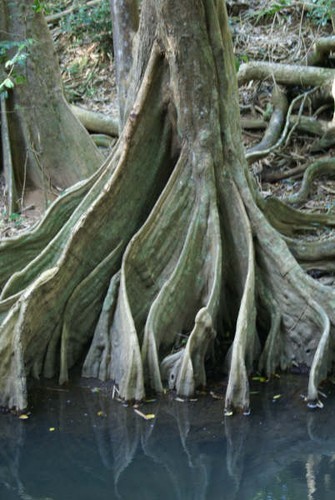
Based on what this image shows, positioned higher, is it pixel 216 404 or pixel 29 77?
pixel 29 77

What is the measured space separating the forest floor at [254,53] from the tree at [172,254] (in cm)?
307

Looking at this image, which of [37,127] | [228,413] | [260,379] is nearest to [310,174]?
[37,127]

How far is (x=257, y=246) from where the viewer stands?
7.46 m

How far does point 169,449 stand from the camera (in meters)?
5.85

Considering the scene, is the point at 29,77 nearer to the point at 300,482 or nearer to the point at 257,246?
the point at 257,246

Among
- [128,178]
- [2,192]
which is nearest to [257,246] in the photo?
[128,178]

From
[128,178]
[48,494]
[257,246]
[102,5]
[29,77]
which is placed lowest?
[48,494]

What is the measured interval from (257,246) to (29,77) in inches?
172

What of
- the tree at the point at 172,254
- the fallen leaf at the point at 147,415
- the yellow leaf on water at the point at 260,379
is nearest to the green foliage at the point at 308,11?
the tree at the point at 172,254

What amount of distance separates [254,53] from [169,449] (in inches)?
371

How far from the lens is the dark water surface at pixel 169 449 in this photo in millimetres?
5285

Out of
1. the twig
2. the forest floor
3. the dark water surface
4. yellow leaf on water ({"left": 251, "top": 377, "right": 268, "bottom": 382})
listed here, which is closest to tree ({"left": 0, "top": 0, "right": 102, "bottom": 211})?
the forest floor

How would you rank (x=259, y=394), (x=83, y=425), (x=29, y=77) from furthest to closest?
(x=29, y=77) < (x=259, y=394) < (x=83, y=425)

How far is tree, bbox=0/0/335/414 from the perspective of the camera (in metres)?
7.08
